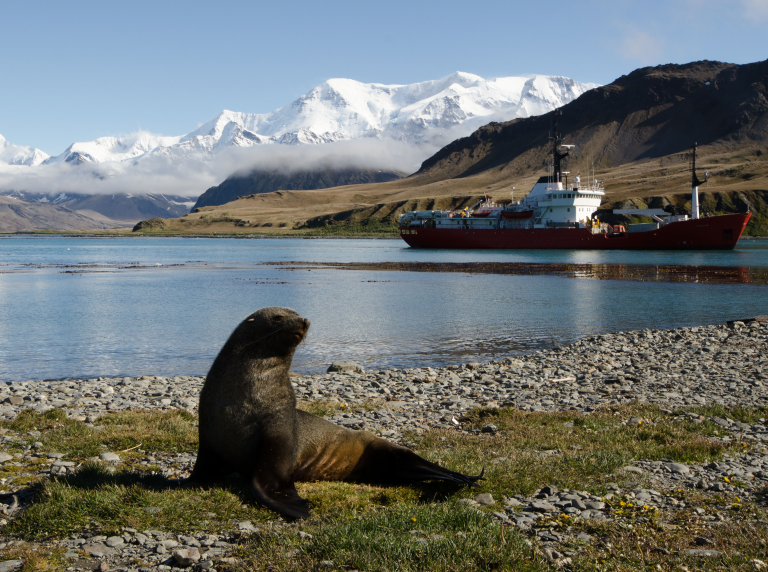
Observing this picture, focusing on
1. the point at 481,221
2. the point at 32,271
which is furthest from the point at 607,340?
the point at 481,221

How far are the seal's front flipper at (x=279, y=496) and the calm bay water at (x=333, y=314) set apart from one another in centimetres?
1393

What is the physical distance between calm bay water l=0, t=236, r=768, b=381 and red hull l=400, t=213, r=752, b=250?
41681 mm

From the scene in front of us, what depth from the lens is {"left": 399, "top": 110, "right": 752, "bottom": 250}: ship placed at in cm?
9288

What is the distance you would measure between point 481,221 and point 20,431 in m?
102

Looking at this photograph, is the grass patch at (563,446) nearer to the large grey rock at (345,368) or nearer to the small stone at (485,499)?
the small stone at (485,499)

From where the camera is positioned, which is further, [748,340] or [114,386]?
[748,340]

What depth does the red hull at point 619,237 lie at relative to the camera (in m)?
92.1

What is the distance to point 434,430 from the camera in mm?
9547

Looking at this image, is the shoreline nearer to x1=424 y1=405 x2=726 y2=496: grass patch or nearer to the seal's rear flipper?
x1=424 y1=405 x2=726 y2=496: grass patch

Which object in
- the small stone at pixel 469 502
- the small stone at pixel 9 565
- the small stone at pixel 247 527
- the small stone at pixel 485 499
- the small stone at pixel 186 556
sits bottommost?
the small stone at pixel 485 499

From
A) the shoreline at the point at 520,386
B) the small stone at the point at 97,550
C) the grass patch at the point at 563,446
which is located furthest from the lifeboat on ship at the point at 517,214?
the small stone at the point at 97,550

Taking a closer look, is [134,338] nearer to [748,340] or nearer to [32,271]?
[748,340]

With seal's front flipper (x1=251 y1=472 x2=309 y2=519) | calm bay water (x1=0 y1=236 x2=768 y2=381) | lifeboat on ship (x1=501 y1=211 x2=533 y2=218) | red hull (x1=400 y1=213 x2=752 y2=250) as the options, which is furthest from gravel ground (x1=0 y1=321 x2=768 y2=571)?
lifeboat on ship (x1=501 y1=211 x2=533 y2=218)

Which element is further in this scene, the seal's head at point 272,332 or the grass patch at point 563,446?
the grass patch at point 563,446
